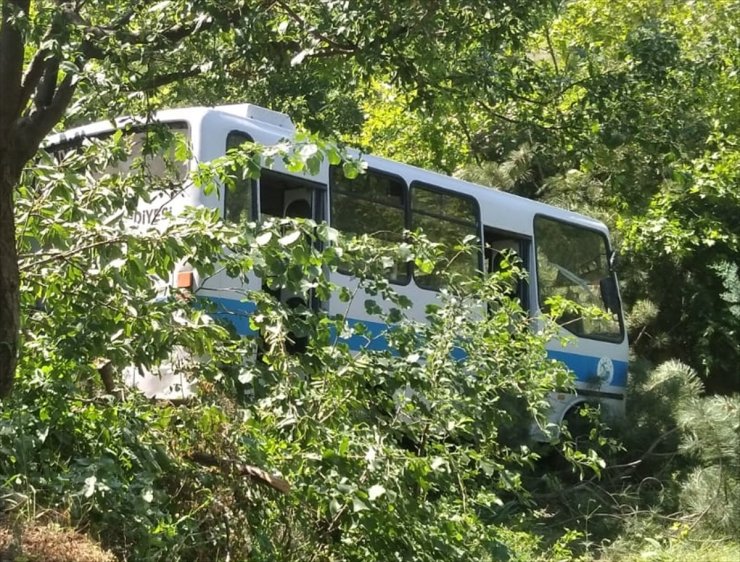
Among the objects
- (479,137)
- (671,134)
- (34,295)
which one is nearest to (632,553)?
(671,134)

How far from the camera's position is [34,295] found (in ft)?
16.8

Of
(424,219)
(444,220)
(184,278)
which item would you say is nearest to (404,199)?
(424,219)

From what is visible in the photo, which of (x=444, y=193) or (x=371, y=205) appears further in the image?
(x=444, y=193)

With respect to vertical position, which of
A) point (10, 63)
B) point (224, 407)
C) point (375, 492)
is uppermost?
point (10, 63)

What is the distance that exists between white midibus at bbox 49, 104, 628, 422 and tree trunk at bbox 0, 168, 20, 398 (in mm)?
2074

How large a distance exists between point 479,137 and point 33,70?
33.8 ft

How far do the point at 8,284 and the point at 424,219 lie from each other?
614cm

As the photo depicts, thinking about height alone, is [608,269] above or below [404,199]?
below

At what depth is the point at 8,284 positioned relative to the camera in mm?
4203

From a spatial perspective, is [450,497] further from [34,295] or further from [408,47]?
[408,47]

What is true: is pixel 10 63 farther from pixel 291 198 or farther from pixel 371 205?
pixel 371 205

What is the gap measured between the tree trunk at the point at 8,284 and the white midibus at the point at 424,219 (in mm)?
2074

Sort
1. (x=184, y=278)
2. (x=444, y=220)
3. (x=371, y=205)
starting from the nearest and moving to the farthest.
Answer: (x=184, y=278)
(x=371, y=205)
(x=444, y=220)

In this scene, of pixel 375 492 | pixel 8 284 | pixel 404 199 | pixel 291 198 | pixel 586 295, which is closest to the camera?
pixel 8 284
